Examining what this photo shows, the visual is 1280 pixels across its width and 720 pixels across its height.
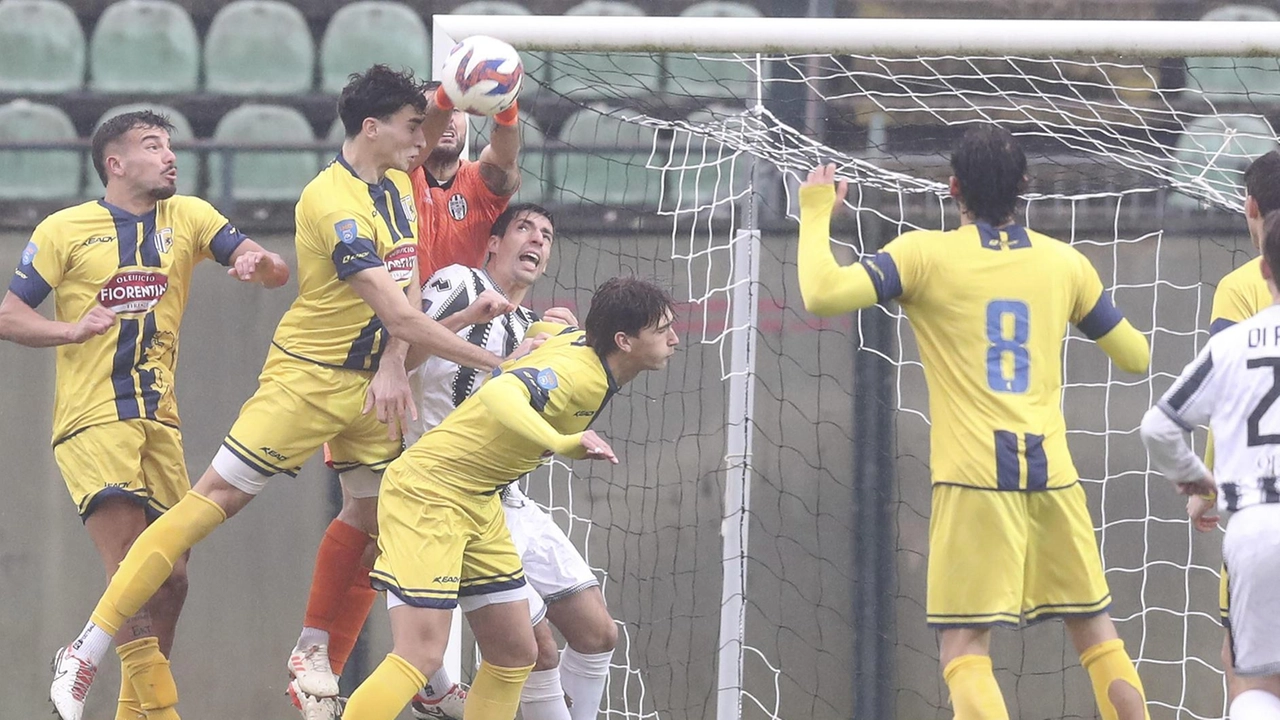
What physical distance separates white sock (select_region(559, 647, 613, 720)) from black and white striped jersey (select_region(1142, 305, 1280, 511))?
6.01ft

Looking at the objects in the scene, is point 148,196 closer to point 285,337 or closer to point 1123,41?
point 285,337

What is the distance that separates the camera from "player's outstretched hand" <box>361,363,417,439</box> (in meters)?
4.12

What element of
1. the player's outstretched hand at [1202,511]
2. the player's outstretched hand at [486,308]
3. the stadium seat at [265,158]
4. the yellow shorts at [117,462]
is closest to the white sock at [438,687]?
the yellow shorts at [117,462]

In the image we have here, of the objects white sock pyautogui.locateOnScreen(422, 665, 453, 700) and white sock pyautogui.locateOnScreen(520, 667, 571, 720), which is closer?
white sock pyautogui.locateOnScreen(520, 667, 571, 720)

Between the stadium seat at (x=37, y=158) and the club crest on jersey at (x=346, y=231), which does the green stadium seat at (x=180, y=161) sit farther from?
the club crest on jersey at (x=346, y=231)

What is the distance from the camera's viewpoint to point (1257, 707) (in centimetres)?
294

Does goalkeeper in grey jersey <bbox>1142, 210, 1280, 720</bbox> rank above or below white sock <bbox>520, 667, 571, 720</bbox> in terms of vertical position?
above

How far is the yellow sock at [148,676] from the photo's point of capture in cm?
432

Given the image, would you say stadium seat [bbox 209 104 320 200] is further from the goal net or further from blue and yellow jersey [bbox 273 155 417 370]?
blue and yellow jersey [bbox 273 155 417 370]

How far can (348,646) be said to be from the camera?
4555 millimetres

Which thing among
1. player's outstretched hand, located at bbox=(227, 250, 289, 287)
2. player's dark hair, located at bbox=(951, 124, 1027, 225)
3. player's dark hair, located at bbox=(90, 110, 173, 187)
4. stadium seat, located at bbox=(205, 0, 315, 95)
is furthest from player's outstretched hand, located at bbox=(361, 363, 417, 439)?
stadium seat, located at bbox=(205, 0, 315, 95)

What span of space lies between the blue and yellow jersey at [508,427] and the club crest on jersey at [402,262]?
19.3 inches

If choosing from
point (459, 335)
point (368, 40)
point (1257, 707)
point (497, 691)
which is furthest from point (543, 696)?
point (368, 40)

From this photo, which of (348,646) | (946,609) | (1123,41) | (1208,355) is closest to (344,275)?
(348,646)
